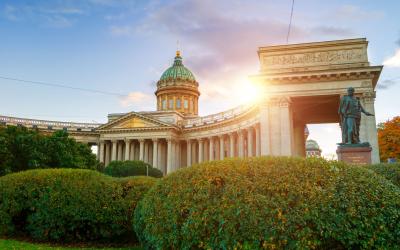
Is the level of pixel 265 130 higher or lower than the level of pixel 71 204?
higher

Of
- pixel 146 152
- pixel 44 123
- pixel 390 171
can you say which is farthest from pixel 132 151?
pixel 390 171

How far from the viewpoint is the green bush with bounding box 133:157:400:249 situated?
8164 millimetres

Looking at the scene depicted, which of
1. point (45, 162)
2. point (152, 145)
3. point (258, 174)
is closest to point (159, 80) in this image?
point (152, 145)

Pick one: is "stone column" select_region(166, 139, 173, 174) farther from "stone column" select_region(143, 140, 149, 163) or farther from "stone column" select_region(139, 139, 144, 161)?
"stone column" select_region(143, 140, 149, 163)

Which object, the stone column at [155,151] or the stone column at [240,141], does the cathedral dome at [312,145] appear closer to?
the stone column at [155,151]

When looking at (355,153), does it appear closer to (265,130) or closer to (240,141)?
(265,130)

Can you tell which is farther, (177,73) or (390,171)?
(177,73)

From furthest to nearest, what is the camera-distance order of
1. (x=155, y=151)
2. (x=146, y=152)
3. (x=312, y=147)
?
(x=312, y=147) < (x=146, y=152) < (x=155, y=151)

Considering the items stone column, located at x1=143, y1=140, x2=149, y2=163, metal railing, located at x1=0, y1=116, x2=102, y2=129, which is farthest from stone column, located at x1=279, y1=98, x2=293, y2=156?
metal railing, located at x1=0, y1=116, x2=102, y2=129

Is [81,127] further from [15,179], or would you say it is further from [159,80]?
[15,179]

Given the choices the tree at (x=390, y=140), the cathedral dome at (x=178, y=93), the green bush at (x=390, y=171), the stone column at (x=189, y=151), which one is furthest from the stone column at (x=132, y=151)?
the green bush at (x=390, y=171)

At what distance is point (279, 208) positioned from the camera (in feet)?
27.5

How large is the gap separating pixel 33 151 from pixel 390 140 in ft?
193

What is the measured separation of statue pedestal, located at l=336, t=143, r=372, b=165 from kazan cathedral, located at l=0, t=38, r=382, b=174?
15135 millimetres
